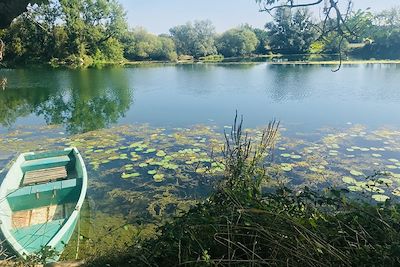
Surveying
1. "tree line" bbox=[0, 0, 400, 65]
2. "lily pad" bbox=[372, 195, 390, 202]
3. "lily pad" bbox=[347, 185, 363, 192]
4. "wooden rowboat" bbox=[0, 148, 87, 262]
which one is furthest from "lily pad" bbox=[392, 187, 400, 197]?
"tree line" bbox=[0, 0, 400, 65]

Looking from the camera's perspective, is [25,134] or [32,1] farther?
[25,134]

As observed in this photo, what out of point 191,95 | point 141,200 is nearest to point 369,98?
point 191,95

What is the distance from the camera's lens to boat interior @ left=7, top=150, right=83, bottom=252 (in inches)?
139

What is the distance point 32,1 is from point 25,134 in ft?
28.1

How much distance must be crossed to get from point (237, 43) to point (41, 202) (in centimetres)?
5072

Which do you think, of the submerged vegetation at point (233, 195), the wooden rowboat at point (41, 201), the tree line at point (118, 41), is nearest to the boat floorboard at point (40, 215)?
the wooden rowboat at point (41, 201)

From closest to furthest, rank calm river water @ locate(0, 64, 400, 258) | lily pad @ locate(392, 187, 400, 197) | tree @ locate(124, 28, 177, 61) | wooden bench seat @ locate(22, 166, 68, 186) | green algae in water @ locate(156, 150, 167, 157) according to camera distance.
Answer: wooden bench seat @ locate(22, 166, 68, 186), calm river water @ locate(0, 64, 400, 258), lily pad @ locate(392, 187, 400, 197), green algae in water @ locate(156, 150, 167, 157), tree @ locate(124, 28, 177, 61)

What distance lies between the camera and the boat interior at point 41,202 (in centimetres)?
352

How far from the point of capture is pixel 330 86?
1819 centimetres

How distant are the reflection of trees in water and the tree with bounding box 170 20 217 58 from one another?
32290mm

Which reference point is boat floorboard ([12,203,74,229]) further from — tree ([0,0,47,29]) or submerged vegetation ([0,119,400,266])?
tree ([0,0,47,29])

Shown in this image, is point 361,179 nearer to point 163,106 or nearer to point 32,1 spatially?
point 32,1

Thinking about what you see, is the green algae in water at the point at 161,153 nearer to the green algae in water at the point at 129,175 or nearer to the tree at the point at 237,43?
the green algae in water at the point at 129,175

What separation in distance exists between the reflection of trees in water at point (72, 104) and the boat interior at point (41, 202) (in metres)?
4.43
